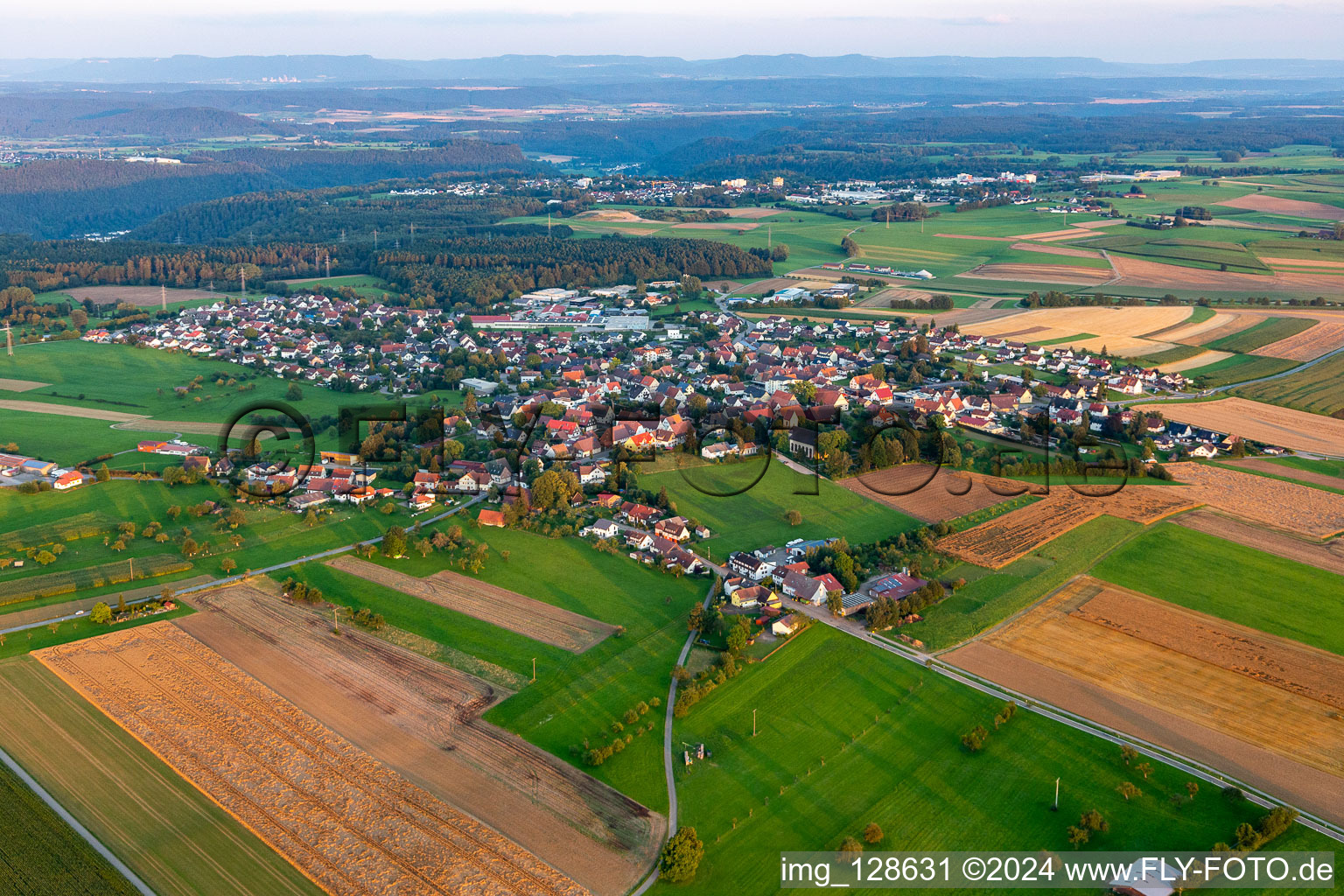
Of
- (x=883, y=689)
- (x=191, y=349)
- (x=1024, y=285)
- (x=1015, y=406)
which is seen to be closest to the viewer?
(x=883, y=689)

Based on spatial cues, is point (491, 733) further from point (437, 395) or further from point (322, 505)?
point (437, 395)

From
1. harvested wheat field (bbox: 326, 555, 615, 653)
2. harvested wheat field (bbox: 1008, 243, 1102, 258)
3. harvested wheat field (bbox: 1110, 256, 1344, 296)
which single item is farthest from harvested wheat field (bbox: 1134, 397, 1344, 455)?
harvested wheat field (bbox: 1008, 243, 1102, 258)

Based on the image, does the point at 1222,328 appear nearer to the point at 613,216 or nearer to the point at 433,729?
the point at 433,729

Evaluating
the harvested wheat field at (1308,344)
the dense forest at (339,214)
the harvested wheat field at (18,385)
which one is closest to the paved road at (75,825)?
the harvested wheat field at (18,385)

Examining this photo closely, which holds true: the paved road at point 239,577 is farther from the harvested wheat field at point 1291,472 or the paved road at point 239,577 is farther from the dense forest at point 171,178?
the dense forest at point 171,178

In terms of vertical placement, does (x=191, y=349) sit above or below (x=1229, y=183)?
below

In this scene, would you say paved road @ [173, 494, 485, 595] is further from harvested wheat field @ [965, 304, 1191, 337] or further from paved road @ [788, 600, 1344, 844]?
harvested wheat field @ [965, 304, 1191, 337]

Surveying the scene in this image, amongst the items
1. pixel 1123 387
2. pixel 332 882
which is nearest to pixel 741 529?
pixel 332 882
